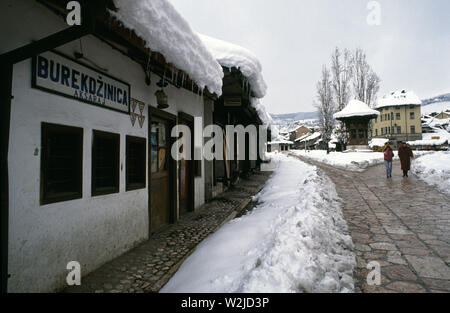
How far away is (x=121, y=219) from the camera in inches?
155

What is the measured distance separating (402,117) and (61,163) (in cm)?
6028

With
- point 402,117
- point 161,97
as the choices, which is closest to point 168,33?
point 161,97

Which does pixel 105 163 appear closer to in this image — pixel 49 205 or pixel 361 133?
pixel 49 205

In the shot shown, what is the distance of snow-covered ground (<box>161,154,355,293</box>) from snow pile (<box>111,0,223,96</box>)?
3071mm

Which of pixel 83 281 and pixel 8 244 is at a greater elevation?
pixel 8 244

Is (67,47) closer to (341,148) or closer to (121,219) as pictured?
(121,219)

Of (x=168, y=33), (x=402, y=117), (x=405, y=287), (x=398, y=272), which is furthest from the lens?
(x=402, y=117)

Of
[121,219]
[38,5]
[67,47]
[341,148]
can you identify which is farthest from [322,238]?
[341,148]

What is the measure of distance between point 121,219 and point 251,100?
655 cm

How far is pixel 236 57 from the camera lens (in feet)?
20.3

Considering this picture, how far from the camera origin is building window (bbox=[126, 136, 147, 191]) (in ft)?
14.3

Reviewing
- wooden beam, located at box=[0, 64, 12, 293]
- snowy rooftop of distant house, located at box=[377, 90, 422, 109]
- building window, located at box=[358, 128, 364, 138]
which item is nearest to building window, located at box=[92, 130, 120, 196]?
wooden beam, located at box=[0, 64, 12, 293]

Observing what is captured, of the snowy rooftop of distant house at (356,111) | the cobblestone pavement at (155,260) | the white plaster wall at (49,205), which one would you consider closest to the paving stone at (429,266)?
the cobblestone pavement at (155,260)
